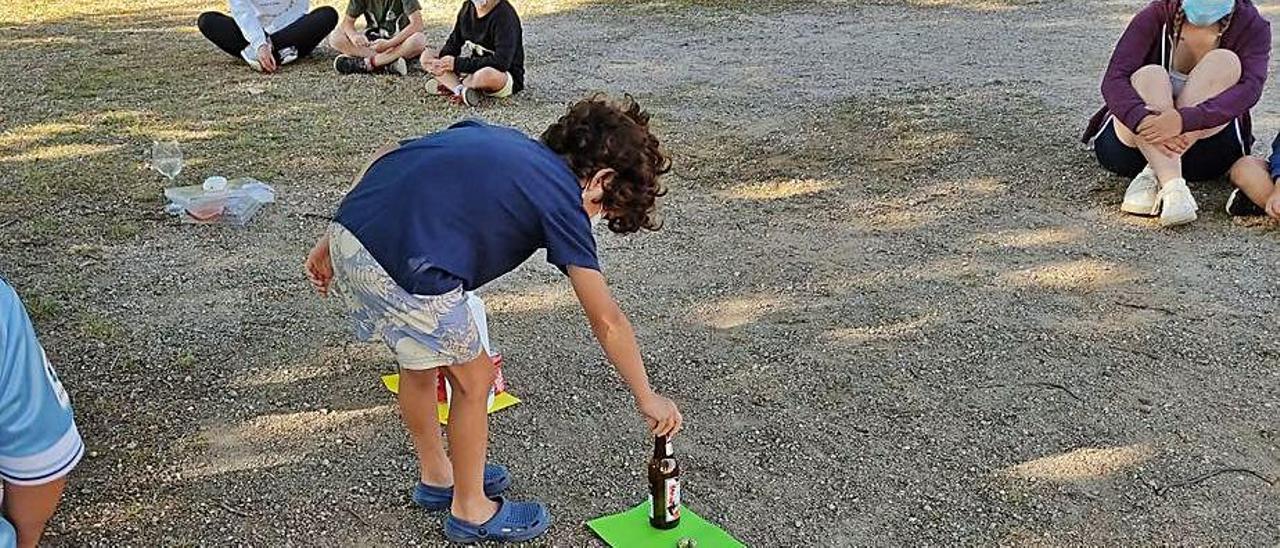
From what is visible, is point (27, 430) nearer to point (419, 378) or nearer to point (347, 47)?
point (419, 378)

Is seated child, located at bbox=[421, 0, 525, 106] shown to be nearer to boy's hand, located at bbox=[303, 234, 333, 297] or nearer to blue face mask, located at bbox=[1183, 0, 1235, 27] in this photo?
blue face mask, located at bbox=[1183, 0, 1235, 27]

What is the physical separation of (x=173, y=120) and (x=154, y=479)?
3.81m

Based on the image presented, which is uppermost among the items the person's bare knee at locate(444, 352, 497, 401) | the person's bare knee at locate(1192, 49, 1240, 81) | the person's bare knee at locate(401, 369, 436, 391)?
the person's bare knee at locate(1192, 49, 1240, 81)

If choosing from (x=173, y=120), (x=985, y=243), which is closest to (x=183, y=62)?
(x=173, y=120)

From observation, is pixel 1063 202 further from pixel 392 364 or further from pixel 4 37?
pixel 4 37

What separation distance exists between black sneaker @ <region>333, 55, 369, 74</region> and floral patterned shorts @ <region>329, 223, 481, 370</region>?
16.9 feet

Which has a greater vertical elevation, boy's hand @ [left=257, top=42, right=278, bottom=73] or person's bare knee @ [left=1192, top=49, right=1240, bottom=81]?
person's bare knee @ [left=1192, top=49, right=1240, bottom=81]

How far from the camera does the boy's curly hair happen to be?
2357 millimetres

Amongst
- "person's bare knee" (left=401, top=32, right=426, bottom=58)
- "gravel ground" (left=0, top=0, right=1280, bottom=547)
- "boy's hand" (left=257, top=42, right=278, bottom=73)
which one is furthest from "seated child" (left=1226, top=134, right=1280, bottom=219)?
"boy's hand" (left=257, top=42, right=278, bottom=73)

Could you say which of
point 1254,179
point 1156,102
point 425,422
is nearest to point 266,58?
point 1156,102

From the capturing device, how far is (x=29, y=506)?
79.4 inches

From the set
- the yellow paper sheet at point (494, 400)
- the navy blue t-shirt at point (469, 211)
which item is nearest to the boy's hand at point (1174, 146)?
the yellow paper sheet at point (494, 400)

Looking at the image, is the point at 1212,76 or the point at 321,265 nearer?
the point at 321,265

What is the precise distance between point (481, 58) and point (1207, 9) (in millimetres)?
3572
